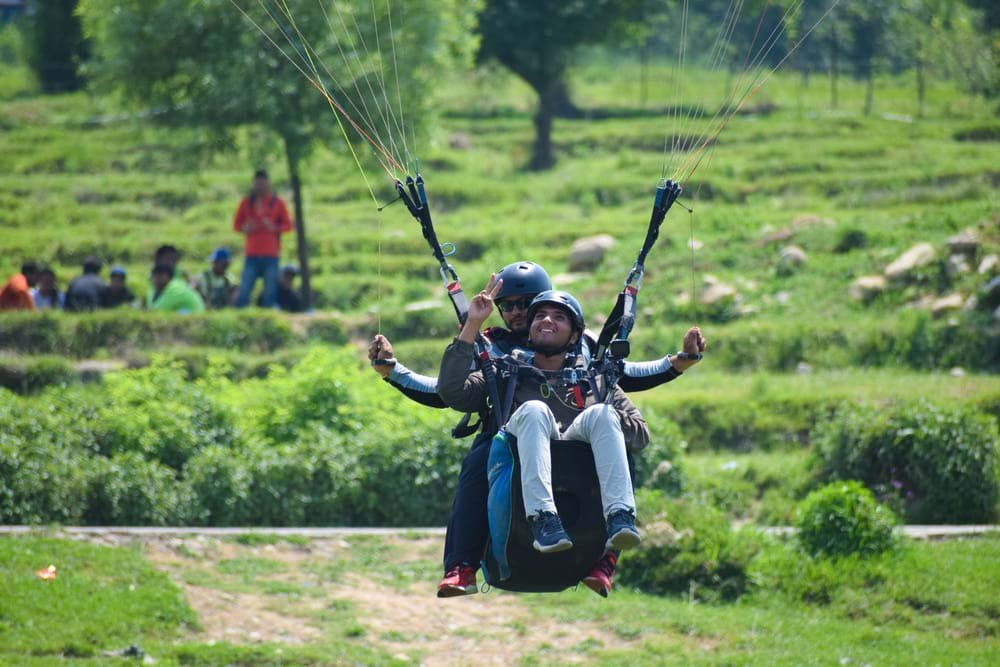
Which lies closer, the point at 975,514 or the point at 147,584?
the point at 147,584

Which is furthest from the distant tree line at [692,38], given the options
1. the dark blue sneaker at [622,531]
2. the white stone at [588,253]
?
the dark blue sneaker at [622,531]

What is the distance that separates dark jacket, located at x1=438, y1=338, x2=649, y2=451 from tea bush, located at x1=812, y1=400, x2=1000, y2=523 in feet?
24.1

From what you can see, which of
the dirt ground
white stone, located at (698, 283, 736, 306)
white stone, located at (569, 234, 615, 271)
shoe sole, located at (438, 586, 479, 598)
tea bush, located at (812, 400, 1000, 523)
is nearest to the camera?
shoe sole, located at (438, 586, 479, 598)

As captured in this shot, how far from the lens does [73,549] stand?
12125mm

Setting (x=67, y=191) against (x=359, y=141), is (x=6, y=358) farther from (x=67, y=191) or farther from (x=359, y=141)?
(x=67, y=191)

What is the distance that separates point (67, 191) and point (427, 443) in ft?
57.7

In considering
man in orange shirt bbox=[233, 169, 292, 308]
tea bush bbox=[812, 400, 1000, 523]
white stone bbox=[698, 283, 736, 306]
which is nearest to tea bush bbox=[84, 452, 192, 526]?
man in orange shirt bbox=[233, 169, 292, 308]

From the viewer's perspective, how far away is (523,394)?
7.59 meters

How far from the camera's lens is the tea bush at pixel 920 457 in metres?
13.9

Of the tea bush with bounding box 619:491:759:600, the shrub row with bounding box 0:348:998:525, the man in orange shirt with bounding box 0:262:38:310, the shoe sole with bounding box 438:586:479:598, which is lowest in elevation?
the tea bush with bounding box 619:491:759:600

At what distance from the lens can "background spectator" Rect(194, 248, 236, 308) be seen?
64.7ft

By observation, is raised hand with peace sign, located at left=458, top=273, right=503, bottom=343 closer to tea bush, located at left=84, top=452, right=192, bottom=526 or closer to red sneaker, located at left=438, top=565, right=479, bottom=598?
red sneaker, located at left=438, top=565, right=479, bottom=598

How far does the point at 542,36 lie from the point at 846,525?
23275mm

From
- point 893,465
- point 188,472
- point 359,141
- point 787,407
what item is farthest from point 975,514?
point 359,141
